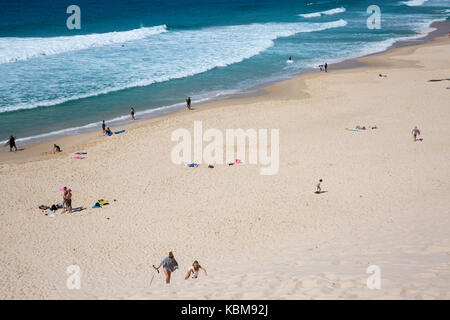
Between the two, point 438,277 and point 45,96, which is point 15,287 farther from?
point 45,96

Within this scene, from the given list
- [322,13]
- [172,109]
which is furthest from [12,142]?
[322,13]

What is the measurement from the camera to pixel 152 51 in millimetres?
50719

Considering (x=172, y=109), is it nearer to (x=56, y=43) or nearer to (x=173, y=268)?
(x=173, y=268)

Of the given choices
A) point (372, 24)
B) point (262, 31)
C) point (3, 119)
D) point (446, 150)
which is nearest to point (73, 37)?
point (262, 31)

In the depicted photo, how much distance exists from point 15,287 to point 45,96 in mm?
24018

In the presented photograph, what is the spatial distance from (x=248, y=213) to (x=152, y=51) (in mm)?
39070

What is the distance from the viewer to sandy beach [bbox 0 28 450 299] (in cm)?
1033

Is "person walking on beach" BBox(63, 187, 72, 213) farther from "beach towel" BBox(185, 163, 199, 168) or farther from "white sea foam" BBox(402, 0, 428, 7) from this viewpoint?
"white sea foam" BBox(402, 0, 428, 7)

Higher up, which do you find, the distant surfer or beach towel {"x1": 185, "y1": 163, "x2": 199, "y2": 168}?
the distant surfer

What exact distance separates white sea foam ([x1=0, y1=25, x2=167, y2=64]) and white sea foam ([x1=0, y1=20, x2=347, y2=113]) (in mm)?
4070

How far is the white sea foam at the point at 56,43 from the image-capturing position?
156 ft

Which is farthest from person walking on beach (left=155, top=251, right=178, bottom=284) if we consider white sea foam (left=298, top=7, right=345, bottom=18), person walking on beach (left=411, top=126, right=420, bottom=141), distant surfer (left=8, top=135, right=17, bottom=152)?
white sea foam (left=298, top=7, right=345, bottom=18)

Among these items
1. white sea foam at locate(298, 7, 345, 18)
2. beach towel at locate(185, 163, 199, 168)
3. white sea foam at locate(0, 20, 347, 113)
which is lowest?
beach towel at locate(185, 163, 199, 168)

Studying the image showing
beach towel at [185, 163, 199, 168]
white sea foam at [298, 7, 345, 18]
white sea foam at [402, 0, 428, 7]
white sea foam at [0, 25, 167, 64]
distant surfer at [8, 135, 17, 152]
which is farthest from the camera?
white sea foam at [402, 0, 428, 7]
